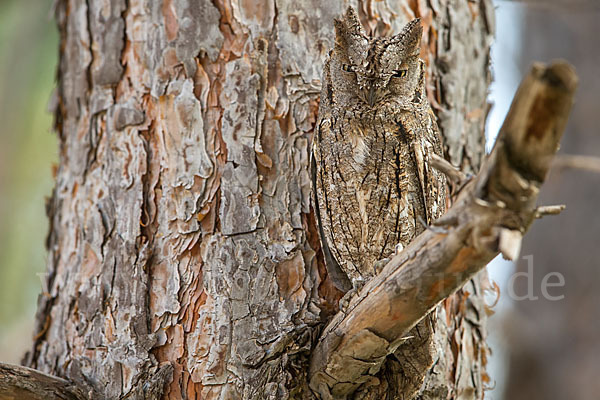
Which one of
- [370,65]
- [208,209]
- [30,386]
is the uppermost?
[370,65]

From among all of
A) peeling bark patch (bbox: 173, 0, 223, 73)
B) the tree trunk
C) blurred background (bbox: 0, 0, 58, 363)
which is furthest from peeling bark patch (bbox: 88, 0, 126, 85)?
blurred background (bbox: 0, 0, 58, 363)

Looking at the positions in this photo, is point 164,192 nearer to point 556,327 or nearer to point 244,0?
point 244,0

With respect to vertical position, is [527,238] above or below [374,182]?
below

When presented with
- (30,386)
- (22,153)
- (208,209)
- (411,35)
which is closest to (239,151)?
(208,209)

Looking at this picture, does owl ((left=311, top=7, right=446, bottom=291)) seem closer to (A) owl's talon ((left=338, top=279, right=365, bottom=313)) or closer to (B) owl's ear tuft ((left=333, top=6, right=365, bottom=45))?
(B) owl's ear tuft ((left=333, top=6, right=365, bottom=45))

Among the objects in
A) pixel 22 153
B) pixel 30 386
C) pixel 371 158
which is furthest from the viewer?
pixel 22 153

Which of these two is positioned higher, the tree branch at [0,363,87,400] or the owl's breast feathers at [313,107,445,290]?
the owl's breast feathers at [313,107,445,290]

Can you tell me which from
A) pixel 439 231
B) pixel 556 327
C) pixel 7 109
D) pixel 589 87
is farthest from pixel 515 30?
pixel 439 231

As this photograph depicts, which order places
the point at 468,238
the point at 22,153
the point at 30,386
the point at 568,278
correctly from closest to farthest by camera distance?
the point at 468,238 → the point at 30,386 → the point at 22,153 → the point at 568,278

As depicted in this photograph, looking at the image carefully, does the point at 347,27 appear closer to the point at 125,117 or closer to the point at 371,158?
the point at 371,158
